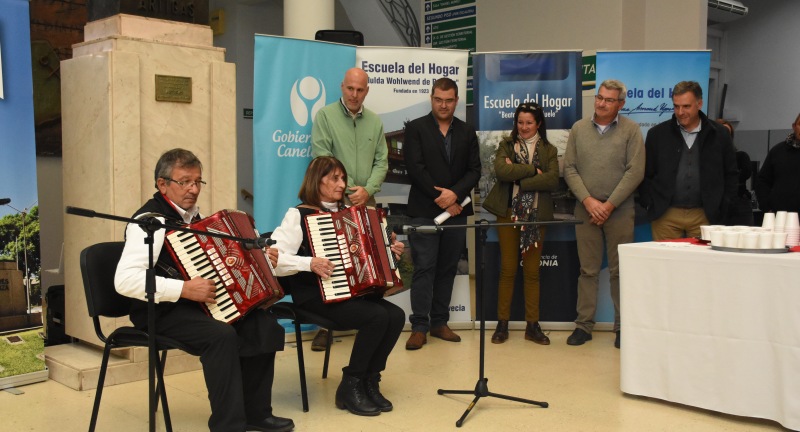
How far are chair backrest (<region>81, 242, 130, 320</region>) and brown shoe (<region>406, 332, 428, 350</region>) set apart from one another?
214cm

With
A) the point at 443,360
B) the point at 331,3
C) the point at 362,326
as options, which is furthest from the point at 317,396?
the point at 331,3

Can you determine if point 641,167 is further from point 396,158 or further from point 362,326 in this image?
point 362,326

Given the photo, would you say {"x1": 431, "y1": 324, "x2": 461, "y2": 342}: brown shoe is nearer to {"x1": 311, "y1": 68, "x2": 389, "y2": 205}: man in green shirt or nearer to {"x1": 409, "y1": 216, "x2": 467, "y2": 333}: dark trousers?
{"x1": 409, "y1": 216, "x2": 467, "y2": 333}: dark trousers

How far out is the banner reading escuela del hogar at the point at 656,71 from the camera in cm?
533

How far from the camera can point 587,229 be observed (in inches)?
197

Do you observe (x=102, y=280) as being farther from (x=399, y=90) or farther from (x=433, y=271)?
(x=399, y=90)

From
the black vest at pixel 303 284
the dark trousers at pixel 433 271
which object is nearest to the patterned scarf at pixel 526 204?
the dark trousers at pixel 433 271

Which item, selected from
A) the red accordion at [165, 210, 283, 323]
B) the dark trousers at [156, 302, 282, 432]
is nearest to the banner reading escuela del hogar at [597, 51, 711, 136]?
the red accordion at [165, 210, 283, 323]

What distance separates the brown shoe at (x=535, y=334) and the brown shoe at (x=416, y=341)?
686mm

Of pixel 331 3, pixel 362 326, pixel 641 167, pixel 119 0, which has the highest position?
pixel 331 3

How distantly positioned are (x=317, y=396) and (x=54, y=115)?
2.91 m

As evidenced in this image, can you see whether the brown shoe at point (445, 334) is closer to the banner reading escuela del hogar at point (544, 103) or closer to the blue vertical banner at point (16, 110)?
the banner reading escuela del hogar at point (544, 103)

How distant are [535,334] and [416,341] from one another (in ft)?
2.59

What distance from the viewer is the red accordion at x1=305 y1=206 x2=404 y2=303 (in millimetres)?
3406
